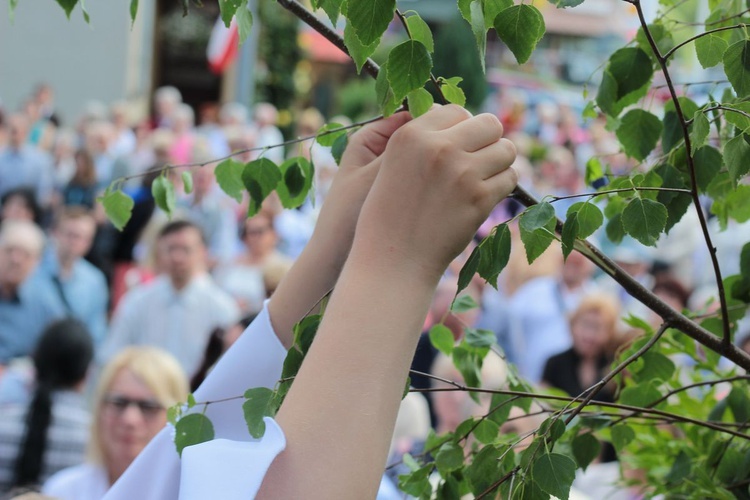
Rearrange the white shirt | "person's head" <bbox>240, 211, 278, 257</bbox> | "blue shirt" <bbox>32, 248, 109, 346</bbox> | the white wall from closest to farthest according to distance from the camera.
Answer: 1. the white shirt
2. "blue shirt" <bbox>32, 248, 109, 346</bbox>
3. "person's head" <bbox>240, 211, 278, 257</bbox>
4. the white wall

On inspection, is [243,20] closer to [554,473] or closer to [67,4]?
[67,4]

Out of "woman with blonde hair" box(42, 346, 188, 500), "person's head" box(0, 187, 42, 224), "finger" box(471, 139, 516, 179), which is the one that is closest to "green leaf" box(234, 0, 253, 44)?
"finger" box(471, 139, 516, 179)

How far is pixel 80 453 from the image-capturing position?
13.2ft

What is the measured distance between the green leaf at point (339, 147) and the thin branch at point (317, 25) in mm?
195

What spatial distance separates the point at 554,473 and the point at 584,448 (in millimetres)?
375

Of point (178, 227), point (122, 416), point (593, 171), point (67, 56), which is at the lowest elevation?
point (593, 171)

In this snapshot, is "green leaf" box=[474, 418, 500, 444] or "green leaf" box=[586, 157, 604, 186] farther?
"green leaf" box=[586, 157, 604, 186]

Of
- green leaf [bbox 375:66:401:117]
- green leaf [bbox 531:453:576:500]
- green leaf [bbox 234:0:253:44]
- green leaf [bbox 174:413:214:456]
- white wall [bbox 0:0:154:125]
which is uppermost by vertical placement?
white wall [bbox 0:0:154:125]

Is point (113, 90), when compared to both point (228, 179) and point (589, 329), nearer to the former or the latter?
point (589, 329)

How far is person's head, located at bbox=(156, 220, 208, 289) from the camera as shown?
19.7ft

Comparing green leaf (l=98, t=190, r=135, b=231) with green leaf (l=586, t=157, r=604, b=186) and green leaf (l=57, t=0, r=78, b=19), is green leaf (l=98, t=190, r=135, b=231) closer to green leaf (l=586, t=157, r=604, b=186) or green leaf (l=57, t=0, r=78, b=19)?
green leaf (l=57, t=0, r=78, b=19)

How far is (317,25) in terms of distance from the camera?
47.9 inches

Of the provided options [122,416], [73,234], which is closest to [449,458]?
[122,416]

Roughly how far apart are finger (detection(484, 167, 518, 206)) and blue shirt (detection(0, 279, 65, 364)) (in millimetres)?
5297
